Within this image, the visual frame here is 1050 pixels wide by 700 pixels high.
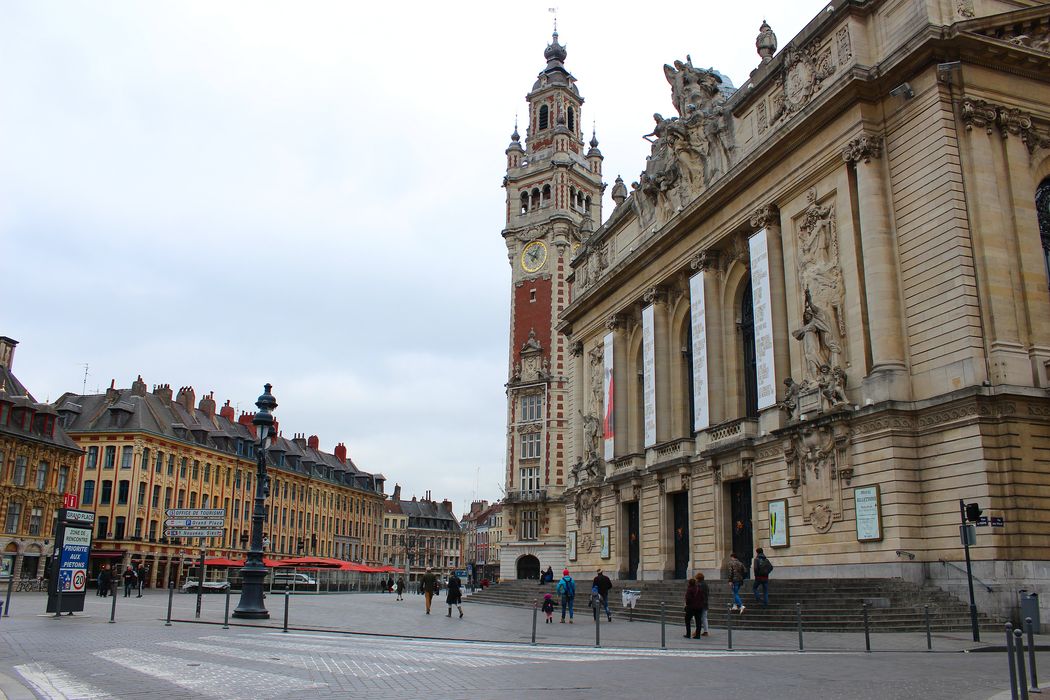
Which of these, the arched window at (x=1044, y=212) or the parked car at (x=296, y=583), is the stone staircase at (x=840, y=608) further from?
the parked car at (x=296, y=583)

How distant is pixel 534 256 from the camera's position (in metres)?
81.6

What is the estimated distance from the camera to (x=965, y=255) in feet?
85.6

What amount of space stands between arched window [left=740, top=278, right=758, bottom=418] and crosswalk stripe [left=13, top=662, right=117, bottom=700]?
96.2 ft

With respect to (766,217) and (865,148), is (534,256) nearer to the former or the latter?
(766,217)

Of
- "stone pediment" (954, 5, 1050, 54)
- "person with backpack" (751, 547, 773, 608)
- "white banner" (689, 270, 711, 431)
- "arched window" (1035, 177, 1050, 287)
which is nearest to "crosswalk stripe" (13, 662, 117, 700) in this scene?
"person with backpack" (751, 547, 773, 608)

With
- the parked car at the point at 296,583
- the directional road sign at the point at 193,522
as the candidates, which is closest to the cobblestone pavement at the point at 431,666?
the directional road sign at the point at 193,522

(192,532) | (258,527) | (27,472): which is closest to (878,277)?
(258,527)

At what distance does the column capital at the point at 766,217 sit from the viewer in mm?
35125

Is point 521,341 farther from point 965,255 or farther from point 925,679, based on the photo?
point 925,679

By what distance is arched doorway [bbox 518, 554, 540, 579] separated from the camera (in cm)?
7356

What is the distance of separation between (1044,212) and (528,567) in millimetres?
53175

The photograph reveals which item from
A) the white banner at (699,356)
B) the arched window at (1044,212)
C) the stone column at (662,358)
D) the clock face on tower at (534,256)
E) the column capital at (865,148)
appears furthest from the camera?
the clock face on tower at (534,256)

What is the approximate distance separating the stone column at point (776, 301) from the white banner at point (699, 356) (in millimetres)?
4760

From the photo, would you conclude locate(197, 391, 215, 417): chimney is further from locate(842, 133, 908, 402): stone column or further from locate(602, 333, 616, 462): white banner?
locate(842, 133, 908, 402): stone column
